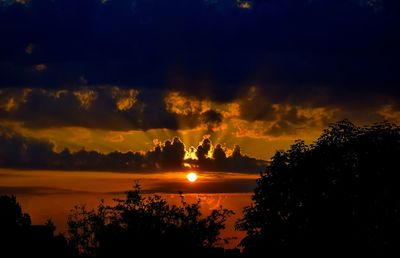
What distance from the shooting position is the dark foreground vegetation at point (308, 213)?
7457 centimetres

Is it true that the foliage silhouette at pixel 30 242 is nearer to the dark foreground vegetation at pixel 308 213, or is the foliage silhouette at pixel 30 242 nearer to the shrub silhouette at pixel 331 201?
the dark foreground vegetation at pixel 308 213

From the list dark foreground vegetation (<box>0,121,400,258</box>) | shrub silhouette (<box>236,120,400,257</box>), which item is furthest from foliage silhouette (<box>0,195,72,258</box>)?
shrub silhouette (<box>236,120,400,257</box>)

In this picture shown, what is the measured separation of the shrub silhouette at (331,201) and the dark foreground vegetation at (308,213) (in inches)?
4.3

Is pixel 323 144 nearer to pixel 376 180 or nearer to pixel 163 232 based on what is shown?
pixel 376 180

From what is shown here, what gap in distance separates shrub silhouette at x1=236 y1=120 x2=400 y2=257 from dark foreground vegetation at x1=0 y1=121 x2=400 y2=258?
0.36 feet

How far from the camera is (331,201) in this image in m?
83.2

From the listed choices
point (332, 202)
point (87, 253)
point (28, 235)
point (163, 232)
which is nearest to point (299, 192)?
point (332, 202)

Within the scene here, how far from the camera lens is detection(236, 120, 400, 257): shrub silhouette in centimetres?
8000

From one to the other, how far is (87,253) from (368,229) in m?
33.2

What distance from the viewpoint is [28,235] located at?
286 ft

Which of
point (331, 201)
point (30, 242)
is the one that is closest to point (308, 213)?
point (331, 201)

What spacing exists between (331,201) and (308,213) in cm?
295

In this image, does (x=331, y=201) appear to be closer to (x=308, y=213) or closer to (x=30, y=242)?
(x=308, y=213)

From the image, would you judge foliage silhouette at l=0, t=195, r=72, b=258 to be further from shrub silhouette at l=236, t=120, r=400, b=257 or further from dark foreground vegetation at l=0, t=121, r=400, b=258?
shrub silhouette at l=236, t=120, r=400, b=257
